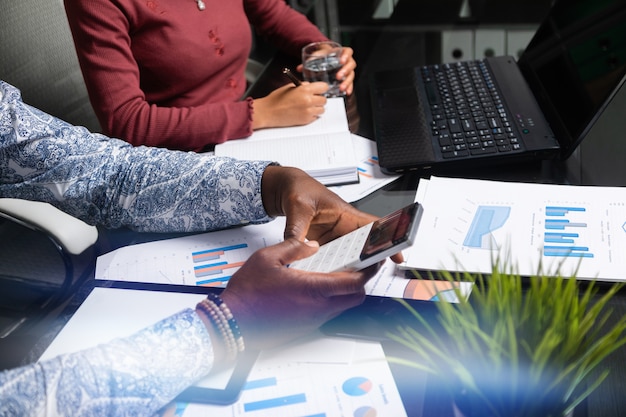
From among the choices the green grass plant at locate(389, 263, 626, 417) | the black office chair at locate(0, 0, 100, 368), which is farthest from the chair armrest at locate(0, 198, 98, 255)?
the green grass plant at locate(389, 263, 626, 417)

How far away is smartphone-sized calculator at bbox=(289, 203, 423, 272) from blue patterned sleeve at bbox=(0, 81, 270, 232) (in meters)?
0.19

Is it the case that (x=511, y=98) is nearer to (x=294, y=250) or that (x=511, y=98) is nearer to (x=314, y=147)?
(x=314, y=147)

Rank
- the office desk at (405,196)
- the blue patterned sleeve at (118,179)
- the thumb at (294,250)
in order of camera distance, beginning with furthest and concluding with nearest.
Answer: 1. the blue patterned sleeve at (118,179)
2. the thumb at (294,250)
3. the office desk at (405,196)

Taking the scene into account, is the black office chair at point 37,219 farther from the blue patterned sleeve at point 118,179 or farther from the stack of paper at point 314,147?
the stack of paper at point 314,147

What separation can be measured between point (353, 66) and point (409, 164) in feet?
1.45

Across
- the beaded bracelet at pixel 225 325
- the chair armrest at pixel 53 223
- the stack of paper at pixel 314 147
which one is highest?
the beaded bracelet at pixel 225 325

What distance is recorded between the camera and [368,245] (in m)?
0.73

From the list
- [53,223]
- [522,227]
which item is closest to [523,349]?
[522,227]

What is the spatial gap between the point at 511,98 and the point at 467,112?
10cm

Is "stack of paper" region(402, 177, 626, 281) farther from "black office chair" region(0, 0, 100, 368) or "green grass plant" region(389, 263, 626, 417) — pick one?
"black office chair" region(0, 0, 100, 368)

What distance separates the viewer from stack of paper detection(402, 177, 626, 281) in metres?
0.79

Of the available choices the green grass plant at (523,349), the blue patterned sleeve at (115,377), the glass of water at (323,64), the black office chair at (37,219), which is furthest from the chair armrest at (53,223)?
the green grass plant at (523,349)

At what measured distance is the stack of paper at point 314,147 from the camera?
1034 mm

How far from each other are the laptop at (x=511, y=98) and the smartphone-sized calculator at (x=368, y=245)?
0.27 m
